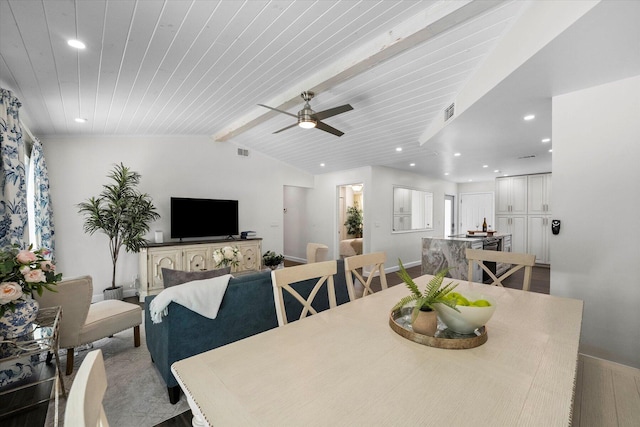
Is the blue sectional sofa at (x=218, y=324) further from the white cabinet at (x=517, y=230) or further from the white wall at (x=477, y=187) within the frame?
the white wall at (x=477, y=187)

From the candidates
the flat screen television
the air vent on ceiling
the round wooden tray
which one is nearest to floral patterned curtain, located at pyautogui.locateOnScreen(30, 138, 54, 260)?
the flat screen television

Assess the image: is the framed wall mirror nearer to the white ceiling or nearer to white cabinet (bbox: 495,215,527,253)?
white cabinet (bbox: 495,215,527,253)

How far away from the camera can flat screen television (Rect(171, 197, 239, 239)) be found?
5.20m

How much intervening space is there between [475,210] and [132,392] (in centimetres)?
961

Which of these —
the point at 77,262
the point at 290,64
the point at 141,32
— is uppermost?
the point at 290,64

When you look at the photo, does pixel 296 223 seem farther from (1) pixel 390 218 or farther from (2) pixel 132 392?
(2) pixel 132 392

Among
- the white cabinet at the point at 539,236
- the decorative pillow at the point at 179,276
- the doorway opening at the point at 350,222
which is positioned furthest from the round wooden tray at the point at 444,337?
the white cabinet at the point at 539,236

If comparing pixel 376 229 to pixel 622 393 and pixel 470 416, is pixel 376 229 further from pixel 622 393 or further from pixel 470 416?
pixel 470 416

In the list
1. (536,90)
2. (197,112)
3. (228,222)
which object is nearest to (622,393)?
(536,90)

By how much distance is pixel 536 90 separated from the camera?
2.38m

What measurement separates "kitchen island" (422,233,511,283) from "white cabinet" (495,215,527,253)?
2.23m

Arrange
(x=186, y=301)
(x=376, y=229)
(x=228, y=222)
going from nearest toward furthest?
1. (x=186, y=301)
2. (x=228, y=222)
3. (x=376, y=229)

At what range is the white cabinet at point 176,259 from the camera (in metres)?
4.64

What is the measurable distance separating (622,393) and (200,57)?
348 cm
